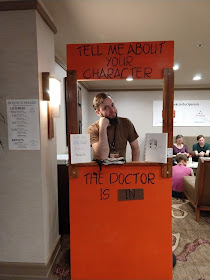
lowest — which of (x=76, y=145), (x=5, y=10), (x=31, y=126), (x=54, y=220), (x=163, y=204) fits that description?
(x=54, y=220)

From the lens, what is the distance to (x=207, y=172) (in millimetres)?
2355

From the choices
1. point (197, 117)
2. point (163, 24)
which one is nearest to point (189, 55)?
point (163, 24)

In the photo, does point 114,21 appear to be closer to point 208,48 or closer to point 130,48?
point 130,48

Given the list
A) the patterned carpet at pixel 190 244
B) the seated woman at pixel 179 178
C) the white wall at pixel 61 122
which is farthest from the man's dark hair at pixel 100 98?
the seated woman at pixel 179 178

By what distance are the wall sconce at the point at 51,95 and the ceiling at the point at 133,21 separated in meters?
0.62

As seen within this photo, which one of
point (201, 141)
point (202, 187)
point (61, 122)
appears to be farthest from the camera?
point (201, 141)

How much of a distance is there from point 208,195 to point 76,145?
6.64 ft

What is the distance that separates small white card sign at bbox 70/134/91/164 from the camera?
1338 millimetres

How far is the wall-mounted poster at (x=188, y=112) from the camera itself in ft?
17.3

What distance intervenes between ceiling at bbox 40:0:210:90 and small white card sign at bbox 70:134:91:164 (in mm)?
1138

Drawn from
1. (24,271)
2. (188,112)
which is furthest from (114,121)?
(188,112)

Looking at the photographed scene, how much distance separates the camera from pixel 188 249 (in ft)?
6.47

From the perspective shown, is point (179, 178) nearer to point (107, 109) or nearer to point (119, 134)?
point (119, 134)

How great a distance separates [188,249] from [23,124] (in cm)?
206
